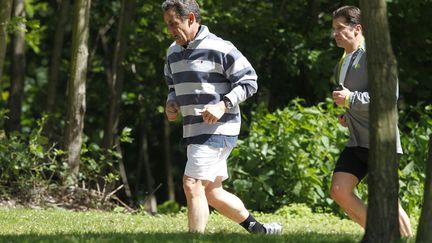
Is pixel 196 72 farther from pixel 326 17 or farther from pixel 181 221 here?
pixel 326 17

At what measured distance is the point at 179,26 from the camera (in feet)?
23.9

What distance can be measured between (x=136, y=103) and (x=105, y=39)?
265 centimetres

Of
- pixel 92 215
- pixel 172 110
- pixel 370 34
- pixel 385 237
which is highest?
pixel 370 34

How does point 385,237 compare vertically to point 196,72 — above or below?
below

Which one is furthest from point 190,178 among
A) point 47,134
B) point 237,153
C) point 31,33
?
point 31,33

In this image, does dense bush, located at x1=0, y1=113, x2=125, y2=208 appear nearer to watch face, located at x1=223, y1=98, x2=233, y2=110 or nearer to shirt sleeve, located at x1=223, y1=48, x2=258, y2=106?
shirt sleeve, located at x1=223, y1=48, x2=258, y2=106

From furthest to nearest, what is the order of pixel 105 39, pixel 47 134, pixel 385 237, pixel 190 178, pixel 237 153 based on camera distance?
1. pixel 105 39
2. pixel 47 134
3. pixel 237 153
4. pixel 190 178
5. pixel 385 237

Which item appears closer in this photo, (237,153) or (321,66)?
(237,153)

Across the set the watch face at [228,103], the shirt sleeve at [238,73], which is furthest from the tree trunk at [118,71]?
the watch face at [228,103]

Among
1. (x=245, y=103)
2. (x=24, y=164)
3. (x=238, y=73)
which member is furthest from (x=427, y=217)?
(x=245, y=103)

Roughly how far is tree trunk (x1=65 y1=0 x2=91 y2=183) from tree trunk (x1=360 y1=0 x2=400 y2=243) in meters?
7.06

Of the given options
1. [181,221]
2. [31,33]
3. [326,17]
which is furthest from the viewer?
[31,33]

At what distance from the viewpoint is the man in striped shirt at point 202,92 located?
282 inches

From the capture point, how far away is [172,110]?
7.49m
